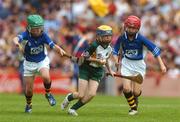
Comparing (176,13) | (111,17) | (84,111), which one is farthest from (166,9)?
(84,111)

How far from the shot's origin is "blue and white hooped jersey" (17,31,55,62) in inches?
622

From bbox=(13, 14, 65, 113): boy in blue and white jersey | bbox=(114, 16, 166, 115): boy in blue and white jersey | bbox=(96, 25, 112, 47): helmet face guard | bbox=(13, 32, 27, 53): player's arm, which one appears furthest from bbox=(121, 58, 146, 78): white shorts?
bbox=(13, 32, 27, 53): player's arm

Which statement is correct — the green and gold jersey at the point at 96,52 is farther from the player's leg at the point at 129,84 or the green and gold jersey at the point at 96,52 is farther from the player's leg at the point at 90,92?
the player's leg at the point at 129,84

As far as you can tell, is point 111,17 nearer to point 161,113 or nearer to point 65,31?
point 65,31

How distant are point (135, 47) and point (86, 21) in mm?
14854

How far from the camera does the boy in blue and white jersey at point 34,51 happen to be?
15.7 metres

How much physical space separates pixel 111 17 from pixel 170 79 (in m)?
4.99

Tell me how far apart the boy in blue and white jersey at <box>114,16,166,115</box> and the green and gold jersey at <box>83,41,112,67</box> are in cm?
71

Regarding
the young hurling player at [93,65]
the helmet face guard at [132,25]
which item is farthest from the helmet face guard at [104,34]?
the helmet face guard at [132,25]

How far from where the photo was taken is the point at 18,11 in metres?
30.8

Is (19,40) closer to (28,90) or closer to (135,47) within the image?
(28,90)

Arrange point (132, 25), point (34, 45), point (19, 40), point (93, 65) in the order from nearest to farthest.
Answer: point (93, 65) < point (132, 25) < point (19, 40) < point (34, 45)

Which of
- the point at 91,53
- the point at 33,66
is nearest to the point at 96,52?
the point at 91,53

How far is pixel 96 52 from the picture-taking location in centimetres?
1509
